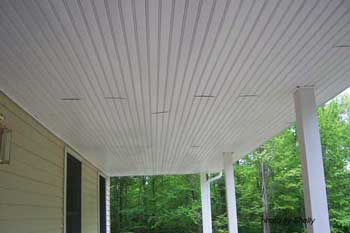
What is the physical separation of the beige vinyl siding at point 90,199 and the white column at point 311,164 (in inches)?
204

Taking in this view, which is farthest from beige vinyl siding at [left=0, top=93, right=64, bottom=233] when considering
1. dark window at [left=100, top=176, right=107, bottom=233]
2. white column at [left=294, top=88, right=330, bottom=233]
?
dark window at [left=100, top=176, right=107, bottom=233]

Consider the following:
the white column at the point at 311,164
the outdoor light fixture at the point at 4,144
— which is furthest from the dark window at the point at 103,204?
the outdoor light fixture at the point at 4,144

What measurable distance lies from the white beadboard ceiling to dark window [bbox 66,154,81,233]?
1.62 meters

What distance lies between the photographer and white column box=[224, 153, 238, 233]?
787 cm

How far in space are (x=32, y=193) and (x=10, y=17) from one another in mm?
2681

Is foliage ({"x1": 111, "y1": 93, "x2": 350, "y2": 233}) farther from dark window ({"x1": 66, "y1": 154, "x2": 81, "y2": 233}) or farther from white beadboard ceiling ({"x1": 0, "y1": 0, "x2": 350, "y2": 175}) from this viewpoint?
white beadboard ceiling ({"x1": 0, "y1": 0, "x2": 350, "y2": 175})

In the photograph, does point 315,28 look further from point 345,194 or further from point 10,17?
point 345,194

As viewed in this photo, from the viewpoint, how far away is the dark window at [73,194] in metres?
7.01

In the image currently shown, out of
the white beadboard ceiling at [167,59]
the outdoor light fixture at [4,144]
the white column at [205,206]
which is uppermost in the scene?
the white beadboard ceiling at [167,59]

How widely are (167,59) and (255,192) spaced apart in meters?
14.7

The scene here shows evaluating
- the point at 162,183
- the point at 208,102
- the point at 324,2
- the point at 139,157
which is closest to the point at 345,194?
the point at 162,183

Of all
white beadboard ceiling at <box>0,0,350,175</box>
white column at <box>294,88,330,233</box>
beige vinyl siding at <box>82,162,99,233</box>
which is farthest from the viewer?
beige vinyl siding at <box>82,162,99,233</box>

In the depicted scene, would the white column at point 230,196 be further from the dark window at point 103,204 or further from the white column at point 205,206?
the dark window at point 103,204

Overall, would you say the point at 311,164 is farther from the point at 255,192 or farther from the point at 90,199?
the point at 255,192
